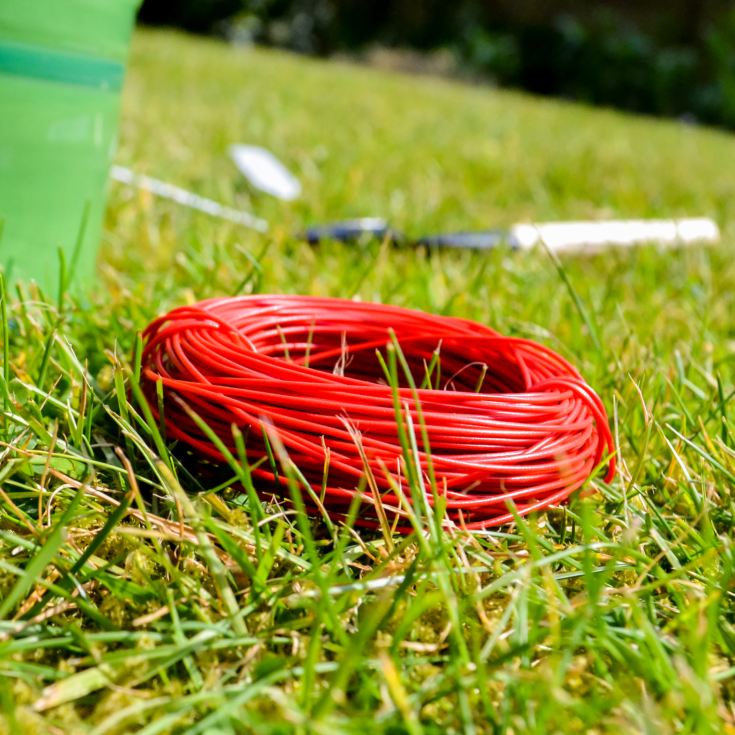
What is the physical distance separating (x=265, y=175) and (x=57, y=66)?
4.67 ft

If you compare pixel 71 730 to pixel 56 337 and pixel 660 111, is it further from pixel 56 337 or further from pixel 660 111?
pixel 660 111

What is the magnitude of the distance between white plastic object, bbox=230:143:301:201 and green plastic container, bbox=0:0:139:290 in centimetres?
120

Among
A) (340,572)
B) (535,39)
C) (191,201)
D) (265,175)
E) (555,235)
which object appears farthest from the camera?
(535,39)

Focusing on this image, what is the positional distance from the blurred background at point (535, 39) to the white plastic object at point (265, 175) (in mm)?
8168

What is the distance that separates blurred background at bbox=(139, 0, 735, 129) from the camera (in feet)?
34.2

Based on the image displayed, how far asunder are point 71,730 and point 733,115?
10.5m

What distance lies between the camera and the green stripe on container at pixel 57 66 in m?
1.28

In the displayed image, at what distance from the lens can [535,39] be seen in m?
11.4

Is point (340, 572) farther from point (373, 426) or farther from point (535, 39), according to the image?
point (535, 39)

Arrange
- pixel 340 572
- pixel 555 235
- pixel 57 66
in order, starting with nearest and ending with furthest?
pixel 340 572 < pixel 57 66 < pixel 555 235

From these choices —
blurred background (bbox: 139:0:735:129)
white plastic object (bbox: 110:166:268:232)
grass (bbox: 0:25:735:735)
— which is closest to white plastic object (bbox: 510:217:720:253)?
grass (bbox: 0:25:735:735)

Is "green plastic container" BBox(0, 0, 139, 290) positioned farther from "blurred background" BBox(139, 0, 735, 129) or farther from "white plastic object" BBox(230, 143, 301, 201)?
"blurred background" BBox(139, 0, 735, 129)

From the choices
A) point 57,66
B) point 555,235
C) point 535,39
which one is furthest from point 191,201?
point 535,39

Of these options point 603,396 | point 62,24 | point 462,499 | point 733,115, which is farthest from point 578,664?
point 733,115
